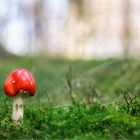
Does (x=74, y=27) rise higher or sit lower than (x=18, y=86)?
higher

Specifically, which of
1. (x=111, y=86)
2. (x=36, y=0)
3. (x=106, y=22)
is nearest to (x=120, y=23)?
(x=106, y=22)

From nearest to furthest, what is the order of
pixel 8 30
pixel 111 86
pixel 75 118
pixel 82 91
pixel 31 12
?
pixel 75 118, pixel 82 91, pixel 111 86, pixel 8 30, pixel 31 12

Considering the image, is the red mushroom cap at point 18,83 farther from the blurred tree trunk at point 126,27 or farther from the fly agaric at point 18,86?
the blurred tree trunk at point 126,27

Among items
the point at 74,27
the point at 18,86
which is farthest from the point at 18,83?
the point at 74,27

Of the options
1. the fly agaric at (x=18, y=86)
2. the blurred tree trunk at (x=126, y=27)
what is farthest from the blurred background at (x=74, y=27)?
the fly agaric at (x=18, y=86)

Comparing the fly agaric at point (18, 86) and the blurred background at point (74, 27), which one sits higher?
the blurred background at point (74, 27)

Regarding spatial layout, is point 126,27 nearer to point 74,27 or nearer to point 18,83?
point 74,27

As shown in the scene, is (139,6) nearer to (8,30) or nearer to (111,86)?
(8,30)

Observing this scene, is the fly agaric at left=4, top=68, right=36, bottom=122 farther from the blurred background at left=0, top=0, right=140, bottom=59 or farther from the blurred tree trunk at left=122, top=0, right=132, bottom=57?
the blurred tree trunk at left=122, top=0, right=132, bottom=57
